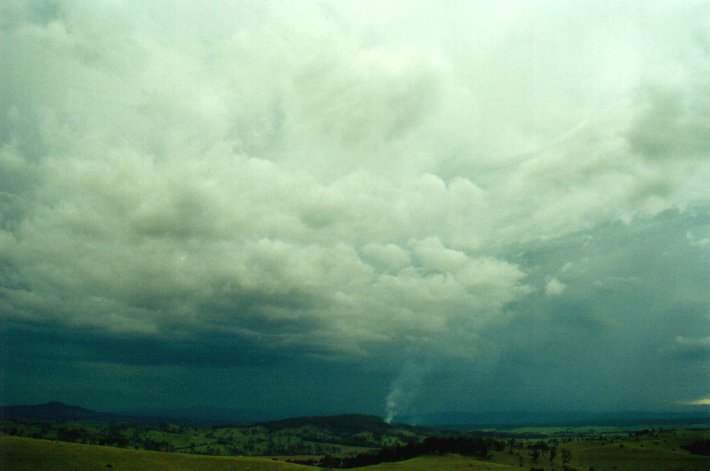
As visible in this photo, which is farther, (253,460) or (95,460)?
(253,460)

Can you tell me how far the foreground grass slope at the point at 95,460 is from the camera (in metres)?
100

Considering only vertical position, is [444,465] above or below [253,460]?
below

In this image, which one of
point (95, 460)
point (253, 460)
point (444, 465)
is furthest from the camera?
point (444, 465)

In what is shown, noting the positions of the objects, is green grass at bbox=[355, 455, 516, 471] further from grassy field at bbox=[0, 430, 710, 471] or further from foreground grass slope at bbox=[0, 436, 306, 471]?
foreground grass slope at bbox=[0, 436, 306, 471]

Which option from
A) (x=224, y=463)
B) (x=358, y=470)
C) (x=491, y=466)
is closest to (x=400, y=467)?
(x=358, y=470)

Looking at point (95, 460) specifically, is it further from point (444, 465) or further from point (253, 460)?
point (444, 465)

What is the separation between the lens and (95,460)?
10850cm

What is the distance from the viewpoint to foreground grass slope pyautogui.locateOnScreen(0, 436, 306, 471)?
3939 inches

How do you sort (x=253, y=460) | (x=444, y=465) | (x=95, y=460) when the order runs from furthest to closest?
(x=444, y=465) → (x=253, y=460) → (x=95, y=460)

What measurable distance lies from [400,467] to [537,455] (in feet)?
221

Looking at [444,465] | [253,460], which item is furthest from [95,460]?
[444,465]

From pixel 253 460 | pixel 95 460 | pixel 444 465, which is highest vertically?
pixel 95 460

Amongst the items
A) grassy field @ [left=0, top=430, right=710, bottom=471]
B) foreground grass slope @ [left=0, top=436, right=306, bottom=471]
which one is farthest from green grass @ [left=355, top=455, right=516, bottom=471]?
foreground grass slope @ [left=0, top=436, right=306, bottom=471]

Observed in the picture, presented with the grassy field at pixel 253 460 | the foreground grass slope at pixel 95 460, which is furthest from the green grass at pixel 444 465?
the foreground grass slope at pixel 95 460
